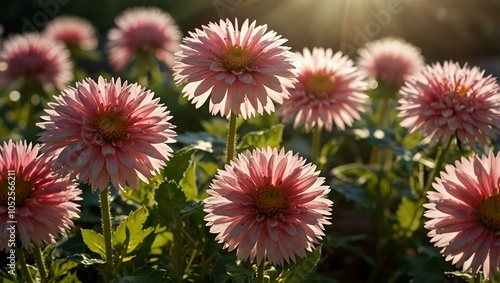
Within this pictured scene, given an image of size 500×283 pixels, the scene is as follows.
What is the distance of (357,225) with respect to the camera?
10.6ft

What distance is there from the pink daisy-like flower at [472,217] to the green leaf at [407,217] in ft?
2.60

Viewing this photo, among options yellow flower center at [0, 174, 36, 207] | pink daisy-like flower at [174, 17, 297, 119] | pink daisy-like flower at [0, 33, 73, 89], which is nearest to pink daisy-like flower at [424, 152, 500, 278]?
pink daisy-like flower at [174, 17, 297, 119]

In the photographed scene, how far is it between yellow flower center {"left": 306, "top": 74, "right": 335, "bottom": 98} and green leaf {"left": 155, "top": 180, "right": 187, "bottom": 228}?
2.01ft

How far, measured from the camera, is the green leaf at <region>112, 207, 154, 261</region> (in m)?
1.71

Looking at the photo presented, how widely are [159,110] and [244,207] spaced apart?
322 millimetres

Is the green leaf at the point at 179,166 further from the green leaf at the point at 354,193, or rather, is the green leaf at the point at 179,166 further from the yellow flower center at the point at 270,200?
the green leaf at the point at 354,193

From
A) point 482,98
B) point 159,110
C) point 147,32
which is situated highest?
point 147,32

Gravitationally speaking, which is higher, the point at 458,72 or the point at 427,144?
the point at 458,72

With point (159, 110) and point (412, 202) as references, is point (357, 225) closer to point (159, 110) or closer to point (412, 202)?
point (412, 202)

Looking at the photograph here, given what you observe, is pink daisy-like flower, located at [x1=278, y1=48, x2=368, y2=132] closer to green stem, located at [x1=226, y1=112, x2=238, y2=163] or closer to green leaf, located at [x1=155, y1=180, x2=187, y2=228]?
green stem, located at [x1=226, y1=112, x2=238, y2=163]

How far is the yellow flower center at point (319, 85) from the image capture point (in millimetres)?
2115

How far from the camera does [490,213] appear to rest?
1518 mm

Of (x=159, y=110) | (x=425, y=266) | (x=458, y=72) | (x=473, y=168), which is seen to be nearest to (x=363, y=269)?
(x=425, y=266)

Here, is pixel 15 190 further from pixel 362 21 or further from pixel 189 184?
pixel 362 21
